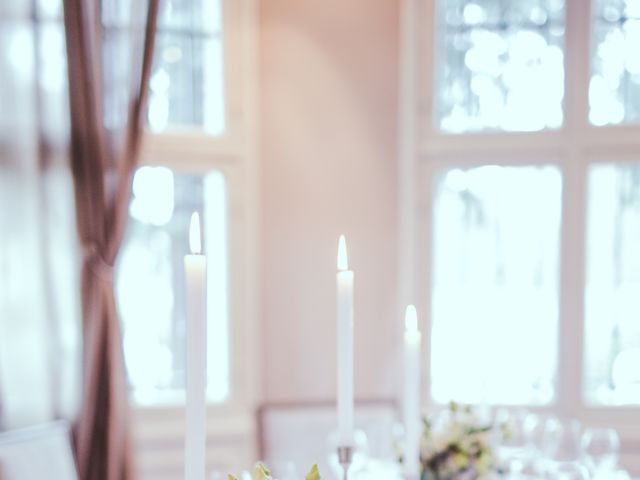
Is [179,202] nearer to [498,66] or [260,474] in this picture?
[498,66]

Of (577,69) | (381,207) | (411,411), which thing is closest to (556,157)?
(577,69)

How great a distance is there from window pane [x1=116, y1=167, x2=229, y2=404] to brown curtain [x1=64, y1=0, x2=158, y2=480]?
334mm

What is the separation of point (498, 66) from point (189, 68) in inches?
56.7

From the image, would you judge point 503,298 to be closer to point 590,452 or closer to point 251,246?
point 590,452

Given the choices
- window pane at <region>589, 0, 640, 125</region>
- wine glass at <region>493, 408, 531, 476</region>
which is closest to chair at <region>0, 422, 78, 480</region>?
wine glass at <region>493, 408, 531, 476</region>

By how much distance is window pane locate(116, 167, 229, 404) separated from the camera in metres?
2.37

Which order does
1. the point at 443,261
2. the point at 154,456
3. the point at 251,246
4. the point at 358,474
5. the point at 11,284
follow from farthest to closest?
1. the point at 443,261
2. the point at 251,246
3. the point at 154,456
4. the point at 11,284
5. the point at 358,474

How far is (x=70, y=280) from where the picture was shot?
2031 mm

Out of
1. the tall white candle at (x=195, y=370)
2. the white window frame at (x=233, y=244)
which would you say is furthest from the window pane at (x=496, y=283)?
the tall white candle at (x=195, y=370)

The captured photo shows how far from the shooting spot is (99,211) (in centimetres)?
198

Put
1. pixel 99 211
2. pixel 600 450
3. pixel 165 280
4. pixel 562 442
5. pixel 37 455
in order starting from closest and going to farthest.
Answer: pixel 37 455 → pixel 600 450 → pixel 562 442 → pixel 99 211 → pixel 165 280

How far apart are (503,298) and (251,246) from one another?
1.23 meters

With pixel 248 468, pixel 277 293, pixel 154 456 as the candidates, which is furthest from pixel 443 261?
pixel 154 456

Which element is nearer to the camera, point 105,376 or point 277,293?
point 105,376
